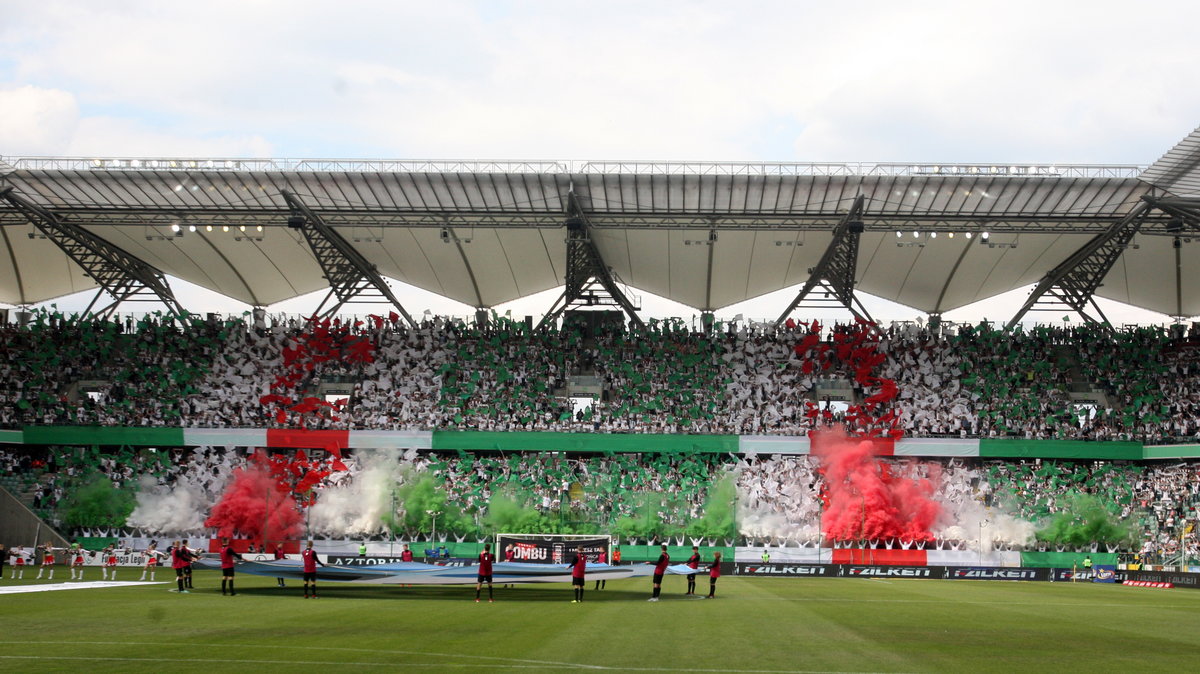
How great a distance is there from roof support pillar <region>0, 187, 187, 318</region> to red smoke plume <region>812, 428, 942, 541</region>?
114ft

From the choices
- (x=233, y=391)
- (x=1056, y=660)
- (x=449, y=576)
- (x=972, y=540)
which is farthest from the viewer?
(x=233, y=391)

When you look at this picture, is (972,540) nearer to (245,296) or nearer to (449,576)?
(449,576)

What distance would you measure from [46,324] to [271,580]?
111 feet

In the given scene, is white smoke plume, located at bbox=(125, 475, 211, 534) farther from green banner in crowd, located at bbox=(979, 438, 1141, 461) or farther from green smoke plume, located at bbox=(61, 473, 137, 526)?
green banner in crowd, located at bbox=(979, 438, 1141, 461)

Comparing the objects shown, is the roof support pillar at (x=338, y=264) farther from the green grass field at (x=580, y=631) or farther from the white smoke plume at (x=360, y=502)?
the green grass field at (x=580, y=631)

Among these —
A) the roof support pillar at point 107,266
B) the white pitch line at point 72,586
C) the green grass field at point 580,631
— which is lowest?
the white pitch line at point 72,586

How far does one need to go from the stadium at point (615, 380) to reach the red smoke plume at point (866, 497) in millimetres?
142

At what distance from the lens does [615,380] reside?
187ft

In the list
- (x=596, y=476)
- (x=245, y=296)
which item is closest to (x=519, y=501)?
(x=596, y=476)

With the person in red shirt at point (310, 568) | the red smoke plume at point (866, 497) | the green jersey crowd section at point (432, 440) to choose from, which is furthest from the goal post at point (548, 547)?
the green jersey crowd section at point (432, 440)

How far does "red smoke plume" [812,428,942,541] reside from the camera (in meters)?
47.2

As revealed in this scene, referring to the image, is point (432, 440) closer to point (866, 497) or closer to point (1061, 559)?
point (866, 497)

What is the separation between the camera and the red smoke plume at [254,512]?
1871 inches

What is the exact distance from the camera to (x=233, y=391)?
5597 centimetres
